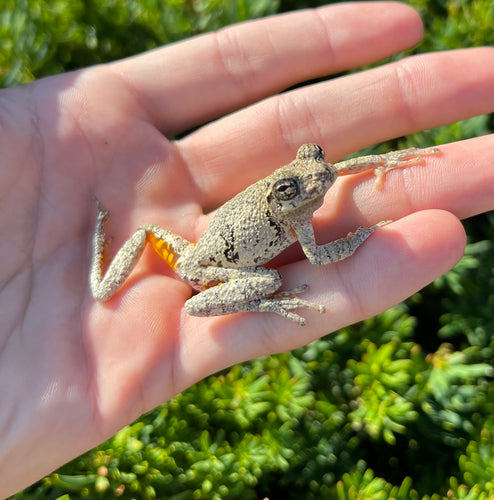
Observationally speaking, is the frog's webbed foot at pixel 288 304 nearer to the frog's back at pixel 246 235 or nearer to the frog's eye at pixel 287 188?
the frog's back at pixel 246 235

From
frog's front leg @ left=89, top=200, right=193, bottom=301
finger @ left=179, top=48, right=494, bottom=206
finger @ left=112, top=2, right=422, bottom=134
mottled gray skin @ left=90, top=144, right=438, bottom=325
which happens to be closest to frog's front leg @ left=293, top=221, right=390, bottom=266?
mottled gray skin @ left=90, top=144, right=438, bottom=325

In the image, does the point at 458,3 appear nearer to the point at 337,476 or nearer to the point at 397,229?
the point at 397,229

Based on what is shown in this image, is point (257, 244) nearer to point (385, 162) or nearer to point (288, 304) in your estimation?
point (288, 304)

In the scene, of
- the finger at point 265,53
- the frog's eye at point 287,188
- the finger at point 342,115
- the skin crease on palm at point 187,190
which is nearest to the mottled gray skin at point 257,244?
the frog's eye at point 287,188

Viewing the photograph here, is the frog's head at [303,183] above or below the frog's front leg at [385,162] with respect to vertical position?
above

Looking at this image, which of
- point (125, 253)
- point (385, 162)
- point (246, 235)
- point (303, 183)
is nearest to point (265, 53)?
point (385, 162)
